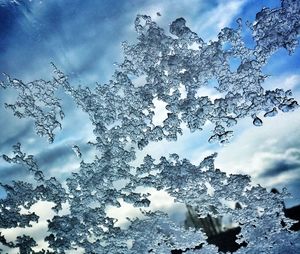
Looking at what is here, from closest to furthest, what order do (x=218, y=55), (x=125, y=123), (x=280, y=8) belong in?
(x=280, y=8), (x=218, y=55), (x=125, y=123)

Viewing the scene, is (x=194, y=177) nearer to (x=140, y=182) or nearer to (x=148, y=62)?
(x=140, y=182)

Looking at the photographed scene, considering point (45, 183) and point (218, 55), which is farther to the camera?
point (45, 183)

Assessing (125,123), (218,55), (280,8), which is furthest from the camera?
(125,123)

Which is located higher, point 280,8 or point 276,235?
point 280,8

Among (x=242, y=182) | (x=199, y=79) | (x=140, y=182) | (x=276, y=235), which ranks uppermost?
(x=199, y=79)

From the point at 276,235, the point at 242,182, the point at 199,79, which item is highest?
the point at 199,79

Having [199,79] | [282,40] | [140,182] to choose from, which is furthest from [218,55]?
[140,182]

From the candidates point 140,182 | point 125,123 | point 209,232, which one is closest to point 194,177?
point 140,182

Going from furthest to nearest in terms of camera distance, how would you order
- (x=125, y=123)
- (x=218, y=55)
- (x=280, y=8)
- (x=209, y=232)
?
1. (x=209, y=232)
2. (x=125, y=123)
3. (x=218, y=55)
4. (x=280, y=8)

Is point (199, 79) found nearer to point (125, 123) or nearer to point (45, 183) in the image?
point (125, 123)
